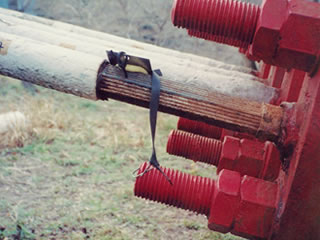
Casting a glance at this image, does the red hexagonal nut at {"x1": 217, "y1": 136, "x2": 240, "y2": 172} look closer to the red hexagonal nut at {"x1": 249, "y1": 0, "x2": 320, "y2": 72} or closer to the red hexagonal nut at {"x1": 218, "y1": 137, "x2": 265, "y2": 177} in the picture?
the red hexagonal nut at {"x1": 218, "y1": 137, "x2": 265, "y2": 177}

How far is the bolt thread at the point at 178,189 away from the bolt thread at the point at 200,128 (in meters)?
0.66

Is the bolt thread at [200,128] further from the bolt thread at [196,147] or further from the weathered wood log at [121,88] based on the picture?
the weathered wood log at [121,88]

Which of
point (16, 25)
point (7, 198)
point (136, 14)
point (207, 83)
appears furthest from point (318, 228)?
point (136, 14)

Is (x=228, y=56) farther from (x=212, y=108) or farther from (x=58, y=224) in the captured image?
(x=212, y=108)

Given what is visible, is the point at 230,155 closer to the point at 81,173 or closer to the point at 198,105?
the point at 198,105

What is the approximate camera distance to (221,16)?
917 mm

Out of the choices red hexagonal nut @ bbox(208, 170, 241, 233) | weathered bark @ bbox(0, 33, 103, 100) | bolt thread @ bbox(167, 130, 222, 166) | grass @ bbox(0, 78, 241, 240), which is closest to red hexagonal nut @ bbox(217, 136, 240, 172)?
bolt thread @ bbox(167, 130, 222, 166)

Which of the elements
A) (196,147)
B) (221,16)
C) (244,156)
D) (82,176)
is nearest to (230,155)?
(244,156)

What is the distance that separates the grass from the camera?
2158mm

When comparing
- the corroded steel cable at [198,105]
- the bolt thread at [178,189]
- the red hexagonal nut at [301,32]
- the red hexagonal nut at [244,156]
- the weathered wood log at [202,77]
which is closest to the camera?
the red hexagonal nut at [301,32]

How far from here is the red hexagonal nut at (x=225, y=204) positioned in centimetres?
96

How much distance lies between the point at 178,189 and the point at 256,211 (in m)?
0.25

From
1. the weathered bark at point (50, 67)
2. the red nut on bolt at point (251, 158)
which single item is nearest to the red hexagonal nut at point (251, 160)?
the red nut on bolt at point (251, 158)

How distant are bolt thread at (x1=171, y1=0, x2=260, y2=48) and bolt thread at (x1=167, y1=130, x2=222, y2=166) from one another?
2.22 feet
